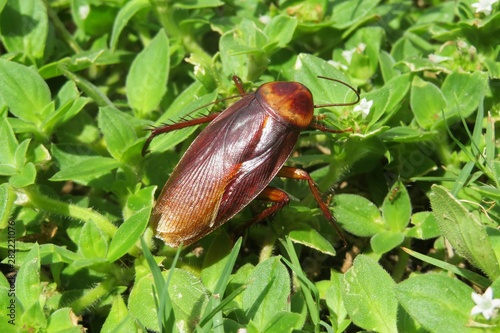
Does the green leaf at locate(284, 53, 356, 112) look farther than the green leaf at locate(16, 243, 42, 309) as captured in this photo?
Yes

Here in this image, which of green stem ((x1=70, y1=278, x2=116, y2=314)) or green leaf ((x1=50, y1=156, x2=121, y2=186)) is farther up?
green leaf ((x1=50, y1=156, x2=121, y2=186))

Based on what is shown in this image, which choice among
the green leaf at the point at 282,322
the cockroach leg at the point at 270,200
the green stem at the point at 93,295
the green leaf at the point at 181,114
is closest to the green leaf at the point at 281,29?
the green leaf at the point at 181,114

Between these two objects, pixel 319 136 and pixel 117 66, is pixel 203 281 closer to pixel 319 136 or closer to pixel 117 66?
pixel 319 136

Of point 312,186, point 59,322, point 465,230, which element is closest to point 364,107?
point 312,186

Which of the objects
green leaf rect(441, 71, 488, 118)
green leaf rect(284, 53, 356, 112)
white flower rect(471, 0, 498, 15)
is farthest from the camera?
white flower rect(471, 0, 498, 15)

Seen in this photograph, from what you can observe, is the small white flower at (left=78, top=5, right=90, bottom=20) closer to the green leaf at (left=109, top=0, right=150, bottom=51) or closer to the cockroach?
the green leaf at (left=109, top=0, right=150, bottom=51)

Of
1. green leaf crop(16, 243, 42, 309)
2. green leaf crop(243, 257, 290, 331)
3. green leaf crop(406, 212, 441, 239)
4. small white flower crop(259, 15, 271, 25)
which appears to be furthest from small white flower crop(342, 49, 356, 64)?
green leaf crop(16, 243, 42, 309)

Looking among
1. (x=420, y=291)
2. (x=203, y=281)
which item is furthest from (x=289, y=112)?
(x=420, y=291)

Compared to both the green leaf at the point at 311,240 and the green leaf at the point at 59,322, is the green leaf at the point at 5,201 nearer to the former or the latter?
the green leaf at the point at 59,322
